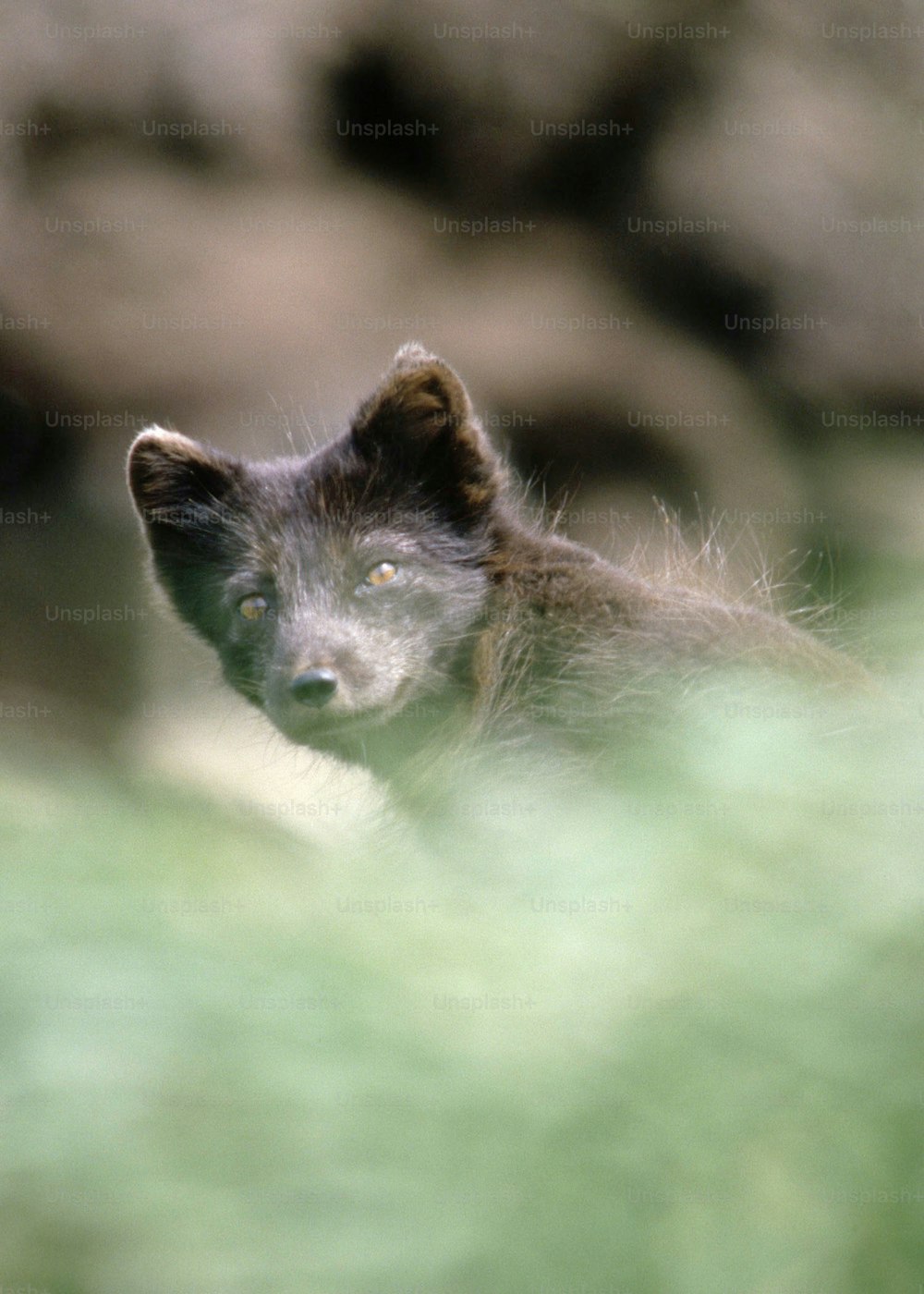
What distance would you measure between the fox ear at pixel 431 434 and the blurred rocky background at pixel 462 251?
3.29 m

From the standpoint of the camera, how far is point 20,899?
740mm

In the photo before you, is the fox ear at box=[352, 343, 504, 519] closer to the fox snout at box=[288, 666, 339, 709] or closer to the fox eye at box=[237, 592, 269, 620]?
the fox eye at box=[237, 592, 269, 620]

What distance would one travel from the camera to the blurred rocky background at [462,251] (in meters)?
7.54

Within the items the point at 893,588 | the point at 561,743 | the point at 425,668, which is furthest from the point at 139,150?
the point at 893,588

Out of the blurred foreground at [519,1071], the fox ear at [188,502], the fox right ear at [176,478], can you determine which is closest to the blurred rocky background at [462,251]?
the fox ear at [188,502]

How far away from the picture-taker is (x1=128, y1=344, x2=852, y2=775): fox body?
385cm

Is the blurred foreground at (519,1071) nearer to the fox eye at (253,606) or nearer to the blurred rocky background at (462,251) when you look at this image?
the fox eye at (253,606)

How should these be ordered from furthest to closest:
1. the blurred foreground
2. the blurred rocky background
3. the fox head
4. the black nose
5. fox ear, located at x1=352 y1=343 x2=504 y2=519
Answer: the blurred rocky background → fox ear, located at x1=352 y1=343 x2=504 y2=519 → the fox head → the black nose → the blurred foreground

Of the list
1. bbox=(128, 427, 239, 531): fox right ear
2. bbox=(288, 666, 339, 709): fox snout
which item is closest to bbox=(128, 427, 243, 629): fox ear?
bbox=(128, 427, 239, 531): fox right ear

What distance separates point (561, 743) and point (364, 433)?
171cm

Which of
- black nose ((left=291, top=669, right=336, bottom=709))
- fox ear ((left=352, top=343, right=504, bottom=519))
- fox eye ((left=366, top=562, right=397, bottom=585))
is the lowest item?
black nose ((left=291, top=669, right=336, bottom=709))

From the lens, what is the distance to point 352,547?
13.6ft

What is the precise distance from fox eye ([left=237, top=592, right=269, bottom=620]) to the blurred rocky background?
322cm

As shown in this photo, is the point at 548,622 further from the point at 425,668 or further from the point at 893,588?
the point at 893,588
